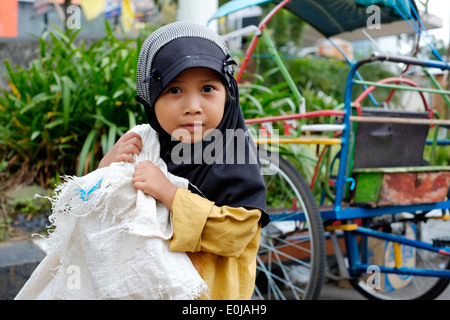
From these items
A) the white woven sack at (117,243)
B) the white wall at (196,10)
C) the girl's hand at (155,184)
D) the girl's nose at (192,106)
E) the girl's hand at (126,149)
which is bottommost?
the white woven sack at (117,243)

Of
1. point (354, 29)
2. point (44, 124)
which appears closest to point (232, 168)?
point (354, 29)

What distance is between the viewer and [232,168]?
1.38 meters

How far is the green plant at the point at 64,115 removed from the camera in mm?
3412

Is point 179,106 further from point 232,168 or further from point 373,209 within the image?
point 373,209

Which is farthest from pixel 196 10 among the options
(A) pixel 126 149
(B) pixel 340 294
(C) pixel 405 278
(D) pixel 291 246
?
(A) pixel 126 149

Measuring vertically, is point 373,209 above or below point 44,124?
below

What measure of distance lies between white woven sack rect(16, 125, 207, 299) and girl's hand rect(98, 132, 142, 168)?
0.08 feet

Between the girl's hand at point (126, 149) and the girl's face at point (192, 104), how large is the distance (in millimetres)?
146

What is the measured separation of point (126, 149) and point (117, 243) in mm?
294

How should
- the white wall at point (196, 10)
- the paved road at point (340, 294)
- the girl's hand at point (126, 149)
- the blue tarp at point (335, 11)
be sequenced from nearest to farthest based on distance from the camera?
the girl's hand at point (126, 149) < the blue tarp at point (335, 11) < the paved road at point (340, 294) < the white wall at point (196, 10)

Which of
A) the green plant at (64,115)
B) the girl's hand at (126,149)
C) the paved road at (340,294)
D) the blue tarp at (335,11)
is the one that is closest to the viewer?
the girl's hand at (126,149)

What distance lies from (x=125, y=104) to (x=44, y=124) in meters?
0.60

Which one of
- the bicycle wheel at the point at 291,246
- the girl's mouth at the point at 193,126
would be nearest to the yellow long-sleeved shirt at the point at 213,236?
the girl's mouth at the point at 193,126

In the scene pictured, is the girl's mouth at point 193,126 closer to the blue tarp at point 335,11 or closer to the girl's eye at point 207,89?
the girl's eye at point 207,89
